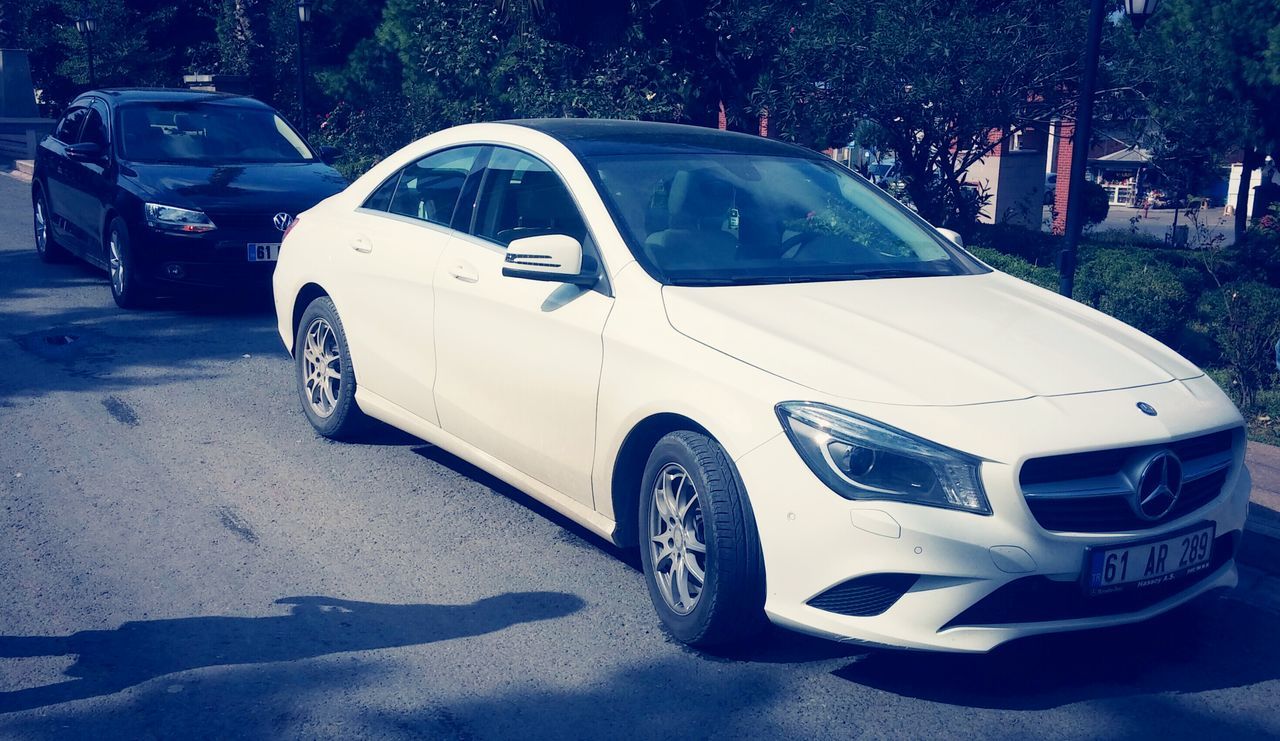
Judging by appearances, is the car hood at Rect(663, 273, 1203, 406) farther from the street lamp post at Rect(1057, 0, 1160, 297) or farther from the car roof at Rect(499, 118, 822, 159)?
the street lamp post at Rect(1057, 0, 1160, 297)

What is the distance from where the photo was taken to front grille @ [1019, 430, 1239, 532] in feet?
12.4

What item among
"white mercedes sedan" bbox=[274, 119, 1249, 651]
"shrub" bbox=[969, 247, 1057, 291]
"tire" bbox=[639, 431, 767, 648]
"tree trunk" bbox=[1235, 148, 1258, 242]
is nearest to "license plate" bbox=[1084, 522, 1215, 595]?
"white mercedes sedan" bbox=[274, 119, 1249, 651]

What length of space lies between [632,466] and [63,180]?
892 cm

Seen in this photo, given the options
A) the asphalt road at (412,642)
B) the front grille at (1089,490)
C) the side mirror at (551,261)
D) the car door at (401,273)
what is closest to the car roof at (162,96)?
the asphalt road at (412,642)

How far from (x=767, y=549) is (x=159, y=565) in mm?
2458

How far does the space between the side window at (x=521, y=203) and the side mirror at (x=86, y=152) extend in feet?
20.3

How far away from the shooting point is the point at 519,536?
17.9ft

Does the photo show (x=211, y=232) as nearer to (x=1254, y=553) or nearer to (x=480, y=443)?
(x=480, y=443)

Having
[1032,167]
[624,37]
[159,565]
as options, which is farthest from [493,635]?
[1032,167]

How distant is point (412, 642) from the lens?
4.36 m

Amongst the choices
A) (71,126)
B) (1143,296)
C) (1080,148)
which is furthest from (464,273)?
(71,126)

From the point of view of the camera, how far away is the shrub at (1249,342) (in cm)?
816

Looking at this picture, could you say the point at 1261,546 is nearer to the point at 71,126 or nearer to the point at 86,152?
the point at 86,152

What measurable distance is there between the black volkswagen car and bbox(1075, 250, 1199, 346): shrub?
19.2 ft
